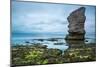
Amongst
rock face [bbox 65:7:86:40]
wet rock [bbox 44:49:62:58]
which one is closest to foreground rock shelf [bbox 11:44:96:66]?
wet rock [bbox 44:49:62:58]

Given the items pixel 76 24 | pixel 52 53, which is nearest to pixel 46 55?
pixel 52 53

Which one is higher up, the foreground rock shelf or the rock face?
the rock face

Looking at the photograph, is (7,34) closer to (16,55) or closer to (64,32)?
(16,55)

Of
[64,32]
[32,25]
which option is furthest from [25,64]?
[64,32]

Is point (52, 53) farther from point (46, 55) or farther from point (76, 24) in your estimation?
point (76, 24)

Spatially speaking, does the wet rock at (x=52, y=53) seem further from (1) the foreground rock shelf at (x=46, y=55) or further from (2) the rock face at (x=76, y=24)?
(2) the rock face at (x=76, y=24)

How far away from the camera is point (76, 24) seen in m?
2.68

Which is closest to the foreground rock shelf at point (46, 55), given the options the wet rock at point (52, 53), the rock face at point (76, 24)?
the wet rock at point (52, 53)

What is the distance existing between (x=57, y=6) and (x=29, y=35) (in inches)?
A: 21.9

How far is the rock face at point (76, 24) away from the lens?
2654 millimetres

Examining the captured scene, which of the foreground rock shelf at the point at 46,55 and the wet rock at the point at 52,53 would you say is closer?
the foreground rock shelf at the point at 46,55

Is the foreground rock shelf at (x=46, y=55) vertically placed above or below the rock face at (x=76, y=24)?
below

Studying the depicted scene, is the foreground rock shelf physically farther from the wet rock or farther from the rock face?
the rock face

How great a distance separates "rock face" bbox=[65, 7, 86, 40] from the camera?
265cm
